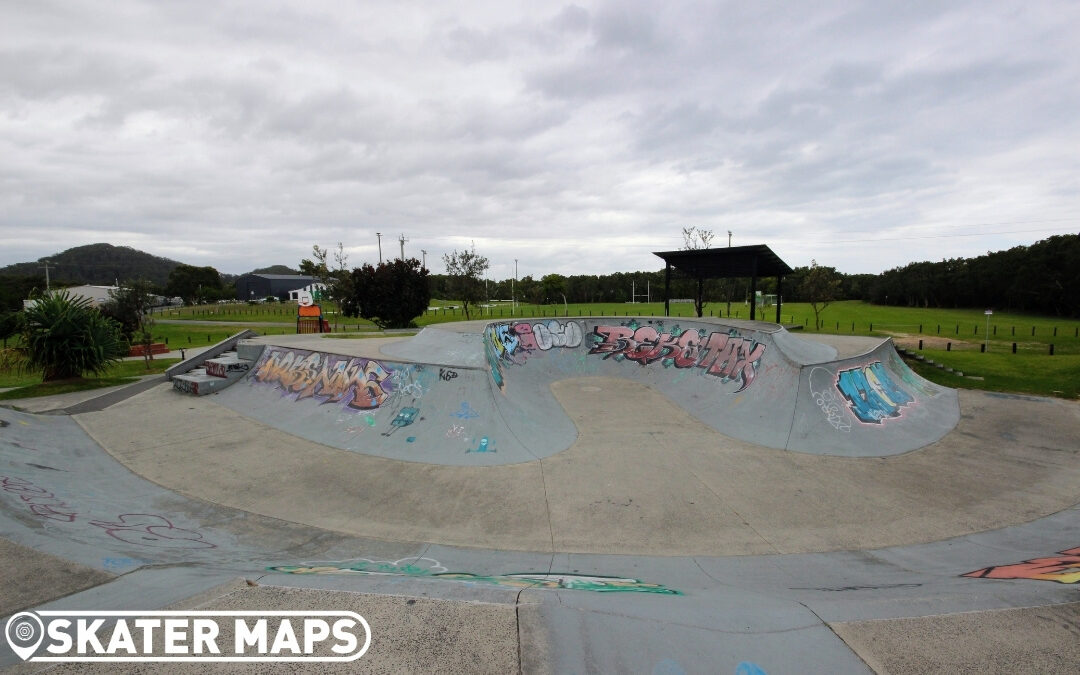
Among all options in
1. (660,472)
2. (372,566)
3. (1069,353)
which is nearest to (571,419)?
(660,472)

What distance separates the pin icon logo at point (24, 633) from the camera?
2.70 meters

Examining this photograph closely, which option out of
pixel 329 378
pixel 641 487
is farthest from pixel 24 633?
pixel 329 378

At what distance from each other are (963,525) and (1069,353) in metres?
24.3

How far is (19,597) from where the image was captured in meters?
3.38

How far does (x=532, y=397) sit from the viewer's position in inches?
577

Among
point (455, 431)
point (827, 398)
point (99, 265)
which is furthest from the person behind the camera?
point (99, 265)

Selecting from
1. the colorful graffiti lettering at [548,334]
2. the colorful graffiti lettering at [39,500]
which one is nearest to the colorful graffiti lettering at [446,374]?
the colorful graffiti lettering at [548,334]

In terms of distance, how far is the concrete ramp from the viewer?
11.1 meters

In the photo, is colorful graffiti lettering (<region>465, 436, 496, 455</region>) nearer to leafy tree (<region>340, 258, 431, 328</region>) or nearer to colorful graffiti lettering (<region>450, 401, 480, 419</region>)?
colorful graffiti lettering (<region>450, 401, 480, 419</region>)

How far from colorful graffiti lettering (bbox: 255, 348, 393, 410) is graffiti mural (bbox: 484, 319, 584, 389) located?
4.58 meters

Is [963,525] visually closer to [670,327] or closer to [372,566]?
[372,566]

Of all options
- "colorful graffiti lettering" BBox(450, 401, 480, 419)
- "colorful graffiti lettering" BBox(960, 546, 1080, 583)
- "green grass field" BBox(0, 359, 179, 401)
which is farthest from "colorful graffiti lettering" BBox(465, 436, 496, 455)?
"green grass field" BBox(0, 359, 179, 401)

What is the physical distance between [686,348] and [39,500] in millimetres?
18106

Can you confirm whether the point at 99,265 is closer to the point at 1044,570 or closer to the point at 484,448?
the point at 484,448
